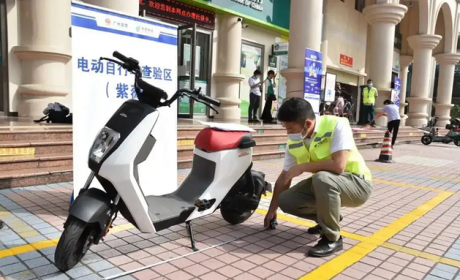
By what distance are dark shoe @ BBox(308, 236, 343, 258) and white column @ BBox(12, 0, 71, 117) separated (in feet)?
19.2

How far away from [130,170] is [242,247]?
1.24 m

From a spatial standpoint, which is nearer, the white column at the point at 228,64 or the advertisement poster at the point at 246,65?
the white column at the point at 228,64

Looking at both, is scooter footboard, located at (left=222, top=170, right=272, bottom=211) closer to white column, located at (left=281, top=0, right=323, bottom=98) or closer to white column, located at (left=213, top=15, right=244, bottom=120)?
white column, located at (left=281, top=0, right=323, bottom=98)

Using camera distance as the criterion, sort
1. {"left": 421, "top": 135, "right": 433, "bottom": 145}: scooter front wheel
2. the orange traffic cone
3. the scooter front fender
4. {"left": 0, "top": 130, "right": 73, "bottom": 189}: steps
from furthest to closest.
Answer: {"left": 421, "top": 135, "right": 433, "bottom": 145}: scooter front wheel
the orange traffic cone
{"left": 0, "top": 130, "right": 73, "bottom": 189}: steps
the scooter front fender

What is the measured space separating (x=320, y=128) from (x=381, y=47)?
42.2 feet

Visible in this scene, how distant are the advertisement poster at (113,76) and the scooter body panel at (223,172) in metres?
0.84

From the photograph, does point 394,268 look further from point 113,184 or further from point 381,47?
point 381,47

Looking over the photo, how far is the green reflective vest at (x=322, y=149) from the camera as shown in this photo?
3111 mm

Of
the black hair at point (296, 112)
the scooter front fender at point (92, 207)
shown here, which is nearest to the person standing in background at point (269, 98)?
the black hair at point (296, 112)

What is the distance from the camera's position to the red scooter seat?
322 cm

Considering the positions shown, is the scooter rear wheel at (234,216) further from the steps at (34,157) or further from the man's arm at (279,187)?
the steps at (34,157)

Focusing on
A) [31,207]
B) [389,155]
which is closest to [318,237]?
[31,207]

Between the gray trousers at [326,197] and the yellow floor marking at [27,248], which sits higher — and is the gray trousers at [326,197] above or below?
above

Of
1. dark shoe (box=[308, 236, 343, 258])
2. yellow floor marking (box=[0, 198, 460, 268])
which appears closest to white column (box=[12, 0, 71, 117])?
yellow floor marking (box=[0, 198, 460, 268])
